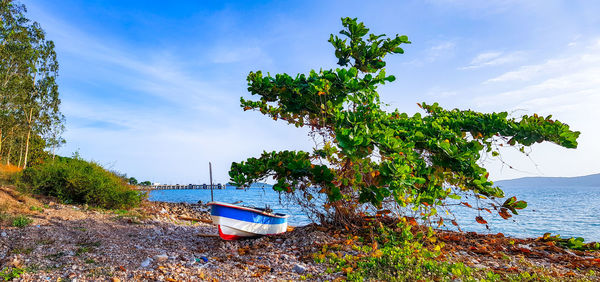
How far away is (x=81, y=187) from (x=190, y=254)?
8.56m

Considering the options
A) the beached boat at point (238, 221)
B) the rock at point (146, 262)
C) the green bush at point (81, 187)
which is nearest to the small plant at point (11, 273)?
the rock at point (146, 262)

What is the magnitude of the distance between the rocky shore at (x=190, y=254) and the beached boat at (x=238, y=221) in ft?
0.80

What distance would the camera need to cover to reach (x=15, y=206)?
391 inches

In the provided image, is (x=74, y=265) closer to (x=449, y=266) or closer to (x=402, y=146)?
(x=402, y=146)

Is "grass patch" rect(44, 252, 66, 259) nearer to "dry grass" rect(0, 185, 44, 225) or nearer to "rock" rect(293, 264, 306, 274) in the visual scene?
"dry grass" rect(0, 185, 44, 225)

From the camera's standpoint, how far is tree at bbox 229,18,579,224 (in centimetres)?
525

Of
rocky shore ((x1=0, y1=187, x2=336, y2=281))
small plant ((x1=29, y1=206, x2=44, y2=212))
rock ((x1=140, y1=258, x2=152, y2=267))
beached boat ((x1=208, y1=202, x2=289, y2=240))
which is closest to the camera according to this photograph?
rocky shore ((x1=0, y1=187, x2=336, y2=281))

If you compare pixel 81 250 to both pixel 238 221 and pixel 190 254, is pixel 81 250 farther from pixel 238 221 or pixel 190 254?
pixel 238 221

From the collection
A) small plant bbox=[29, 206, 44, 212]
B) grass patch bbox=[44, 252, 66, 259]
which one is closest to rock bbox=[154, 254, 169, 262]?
grass patch bbox=[44, 252, 66, 259]

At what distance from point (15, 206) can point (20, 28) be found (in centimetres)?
2218

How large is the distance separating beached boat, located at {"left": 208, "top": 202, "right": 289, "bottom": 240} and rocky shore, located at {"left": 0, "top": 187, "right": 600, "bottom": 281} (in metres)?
0.24

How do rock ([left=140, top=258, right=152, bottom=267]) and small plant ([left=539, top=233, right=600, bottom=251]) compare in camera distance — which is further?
small plant ([left=539, top=233, right=600, bottom=251])

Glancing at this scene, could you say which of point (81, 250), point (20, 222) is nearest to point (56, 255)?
point (81, 250)

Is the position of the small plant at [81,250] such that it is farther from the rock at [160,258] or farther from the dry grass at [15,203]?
the dry grass at [15,203]
